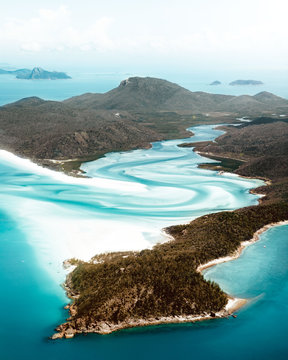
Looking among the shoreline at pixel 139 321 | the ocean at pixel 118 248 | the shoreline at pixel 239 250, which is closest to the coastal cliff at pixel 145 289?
the shoreline at pixel 139 321

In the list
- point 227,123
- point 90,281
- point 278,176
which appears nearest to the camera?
point 90,281

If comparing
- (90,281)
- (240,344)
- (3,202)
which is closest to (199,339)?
(240,344)

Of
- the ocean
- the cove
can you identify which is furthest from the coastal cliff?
the cove

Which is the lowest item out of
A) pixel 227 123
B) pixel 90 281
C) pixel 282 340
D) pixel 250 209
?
pixel 282 340

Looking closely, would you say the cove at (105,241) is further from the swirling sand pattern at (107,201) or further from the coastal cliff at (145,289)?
the coastal cliff at (145,289)

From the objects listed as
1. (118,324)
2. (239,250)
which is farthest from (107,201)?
(118,324)

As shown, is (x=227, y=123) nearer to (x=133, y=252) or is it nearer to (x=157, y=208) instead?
(x=157, y=208)
